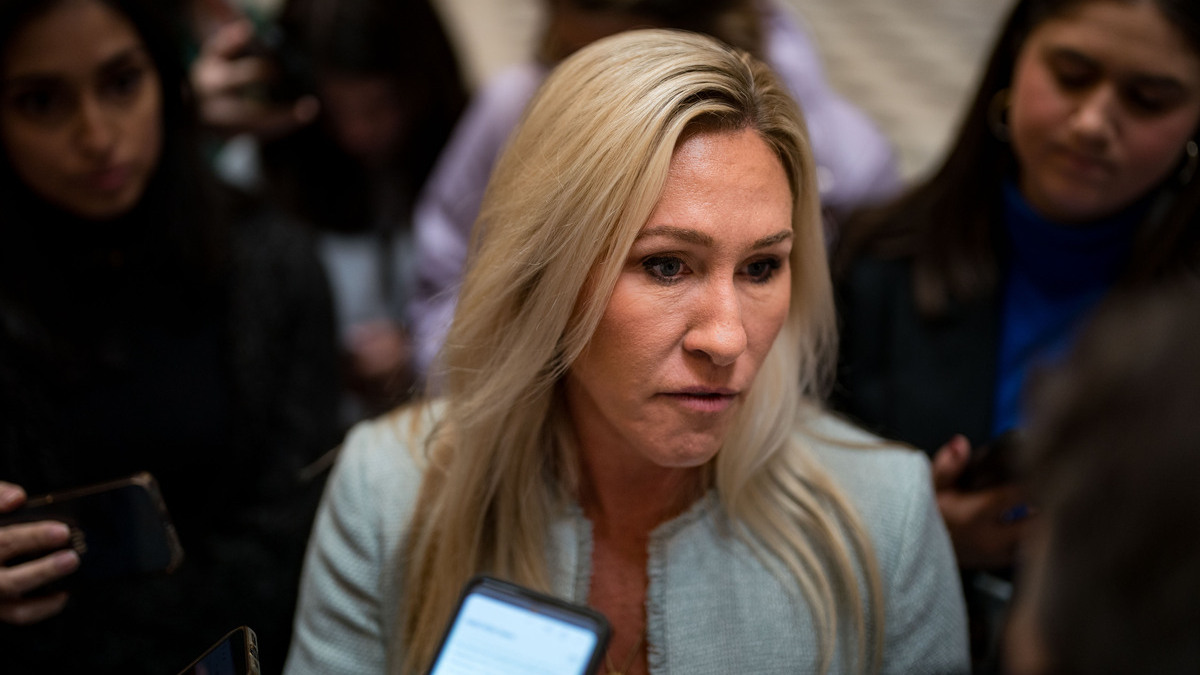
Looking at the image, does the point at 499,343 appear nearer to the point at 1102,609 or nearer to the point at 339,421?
the point at 1102,609

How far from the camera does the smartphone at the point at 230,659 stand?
106cm

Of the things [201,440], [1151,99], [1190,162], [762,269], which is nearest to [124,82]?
[201,440]

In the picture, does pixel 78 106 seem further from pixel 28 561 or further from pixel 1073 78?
pixel 1073 78

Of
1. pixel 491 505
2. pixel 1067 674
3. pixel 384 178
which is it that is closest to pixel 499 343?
pixel 491 505

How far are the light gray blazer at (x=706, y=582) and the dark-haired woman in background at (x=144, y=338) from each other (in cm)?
38

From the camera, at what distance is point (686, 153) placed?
3.85ft

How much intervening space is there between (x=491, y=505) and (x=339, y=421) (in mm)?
861

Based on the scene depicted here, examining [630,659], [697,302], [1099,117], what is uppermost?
[1099,117]

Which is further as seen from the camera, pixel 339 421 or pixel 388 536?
pixel 339 421

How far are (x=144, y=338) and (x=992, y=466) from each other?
150cm

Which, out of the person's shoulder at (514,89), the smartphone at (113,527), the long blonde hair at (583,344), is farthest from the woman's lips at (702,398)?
the person's shoulder at (514,89)

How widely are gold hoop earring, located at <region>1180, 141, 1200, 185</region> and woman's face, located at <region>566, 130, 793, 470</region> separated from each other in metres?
0.95

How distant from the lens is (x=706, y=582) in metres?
1.35

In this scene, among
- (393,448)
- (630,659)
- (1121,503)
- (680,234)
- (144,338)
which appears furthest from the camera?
(144,338)
